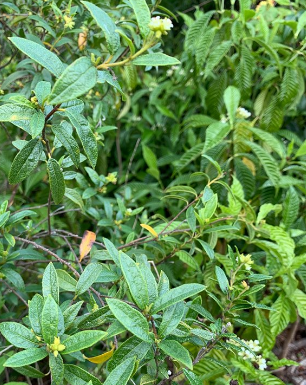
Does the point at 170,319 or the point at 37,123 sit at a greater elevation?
the point at 37,123

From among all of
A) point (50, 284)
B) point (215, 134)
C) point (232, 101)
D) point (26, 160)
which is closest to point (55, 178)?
point (26, 160)

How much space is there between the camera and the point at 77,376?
2.41ft

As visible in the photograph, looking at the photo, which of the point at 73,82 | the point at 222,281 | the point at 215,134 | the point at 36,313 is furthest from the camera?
the point at 215,134

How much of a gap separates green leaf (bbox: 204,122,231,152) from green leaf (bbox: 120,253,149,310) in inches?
34.1

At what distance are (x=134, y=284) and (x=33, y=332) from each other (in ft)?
0.65

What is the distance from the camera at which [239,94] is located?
1.60 metres

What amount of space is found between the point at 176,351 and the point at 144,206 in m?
1.00

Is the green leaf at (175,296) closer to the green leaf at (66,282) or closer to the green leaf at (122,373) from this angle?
the green leaf at (122,373)

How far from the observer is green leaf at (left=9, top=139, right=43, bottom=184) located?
2.63ft

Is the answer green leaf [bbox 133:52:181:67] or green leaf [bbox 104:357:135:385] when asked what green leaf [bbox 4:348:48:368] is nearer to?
green leaf [bbox 104:357:135:385]

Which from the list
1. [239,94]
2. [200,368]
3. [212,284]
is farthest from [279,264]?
[239,94]

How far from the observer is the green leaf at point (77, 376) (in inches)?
28.4

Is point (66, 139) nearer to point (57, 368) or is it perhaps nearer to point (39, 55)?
point (39, 55)

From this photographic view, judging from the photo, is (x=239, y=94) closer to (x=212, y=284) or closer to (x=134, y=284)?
(x=212, y=284)
